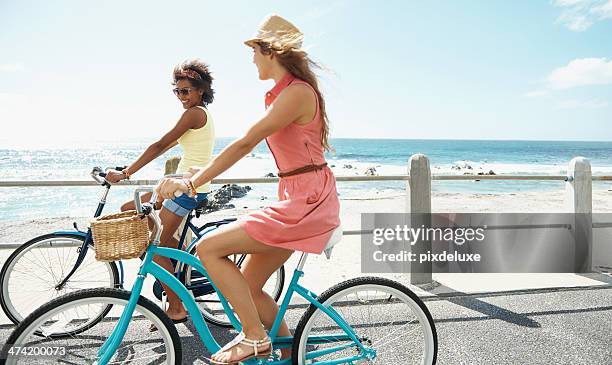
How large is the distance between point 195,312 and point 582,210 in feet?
15.2

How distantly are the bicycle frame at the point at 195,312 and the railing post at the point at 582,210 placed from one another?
12.8ft

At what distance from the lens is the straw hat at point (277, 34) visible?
6.91 feet

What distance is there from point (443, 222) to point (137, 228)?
4.12 m

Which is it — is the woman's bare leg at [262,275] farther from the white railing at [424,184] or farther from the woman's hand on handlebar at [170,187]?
the white railing at [424,184]

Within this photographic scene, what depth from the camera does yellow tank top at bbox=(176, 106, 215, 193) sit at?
329cm

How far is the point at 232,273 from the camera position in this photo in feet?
6.80

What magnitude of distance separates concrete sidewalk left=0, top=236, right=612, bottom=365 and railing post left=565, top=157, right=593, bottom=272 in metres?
0.20

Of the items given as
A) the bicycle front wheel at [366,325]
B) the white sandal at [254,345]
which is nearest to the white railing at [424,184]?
the bicycle front wheel at [366,325]

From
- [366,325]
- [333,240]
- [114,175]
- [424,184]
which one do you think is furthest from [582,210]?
[114,175]

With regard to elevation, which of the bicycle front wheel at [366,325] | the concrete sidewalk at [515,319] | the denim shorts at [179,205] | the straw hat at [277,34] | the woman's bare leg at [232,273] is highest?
the straw hat at [277,34]

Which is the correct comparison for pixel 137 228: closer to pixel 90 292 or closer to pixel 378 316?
pixel 90 292

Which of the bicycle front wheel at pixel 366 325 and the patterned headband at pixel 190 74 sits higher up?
the patterned headband at pixel 190 74

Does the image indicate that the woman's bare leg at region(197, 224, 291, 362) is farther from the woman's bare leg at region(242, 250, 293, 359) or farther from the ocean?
the ocean

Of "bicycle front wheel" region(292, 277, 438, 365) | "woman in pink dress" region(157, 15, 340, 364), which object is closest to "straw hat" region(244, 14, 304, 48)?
"woman in pink dress" region(157, 15, 340, 364)
